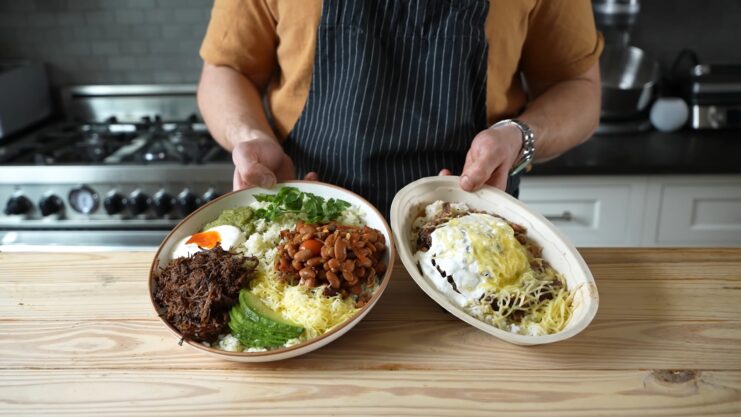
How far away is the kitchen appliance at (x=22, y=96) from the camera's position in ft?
7.95

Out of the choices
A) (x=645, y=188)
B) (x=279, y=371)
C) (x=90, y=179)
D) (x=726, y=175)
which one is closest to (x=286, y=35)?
(x=279, y=371)

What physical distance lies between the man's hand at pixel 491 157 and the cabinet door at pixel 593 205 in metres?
0.91

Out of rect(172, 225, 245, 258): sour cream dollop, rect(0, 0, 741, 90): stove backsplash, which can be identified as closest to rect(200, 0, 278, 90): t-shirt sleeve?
rect(172, 225, 245, 258): sour cream dollop

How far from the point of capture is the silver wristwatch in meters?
1.31

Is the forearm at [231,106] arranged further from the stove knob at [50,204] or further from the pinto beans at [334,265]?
the stove knob at [50,204]

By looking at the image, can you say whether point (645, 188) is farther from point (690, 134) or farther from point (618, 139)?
point (690, 134)

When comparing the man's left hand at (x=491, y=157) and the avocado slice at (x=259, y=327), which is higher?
the man's left hand at (x=491, y=157)

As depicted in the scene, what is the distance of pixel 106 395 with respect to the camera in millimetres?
891

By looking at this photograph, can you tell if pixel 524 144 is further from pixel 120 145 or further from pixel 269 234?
pixel 120 145

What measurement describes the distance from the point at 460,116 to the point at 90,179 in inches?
55.6

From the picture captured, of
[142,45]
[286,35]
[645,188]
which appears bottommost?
[645,188]

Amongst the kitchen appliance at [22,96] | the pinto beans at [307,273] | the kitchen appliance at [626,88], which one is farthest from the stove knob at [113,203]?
the kitchen appliance at [626,88]

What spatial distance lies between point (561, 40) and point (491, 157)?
1.42ft

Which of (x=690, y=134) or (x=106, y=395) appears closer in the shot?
(x=106, y=395)
